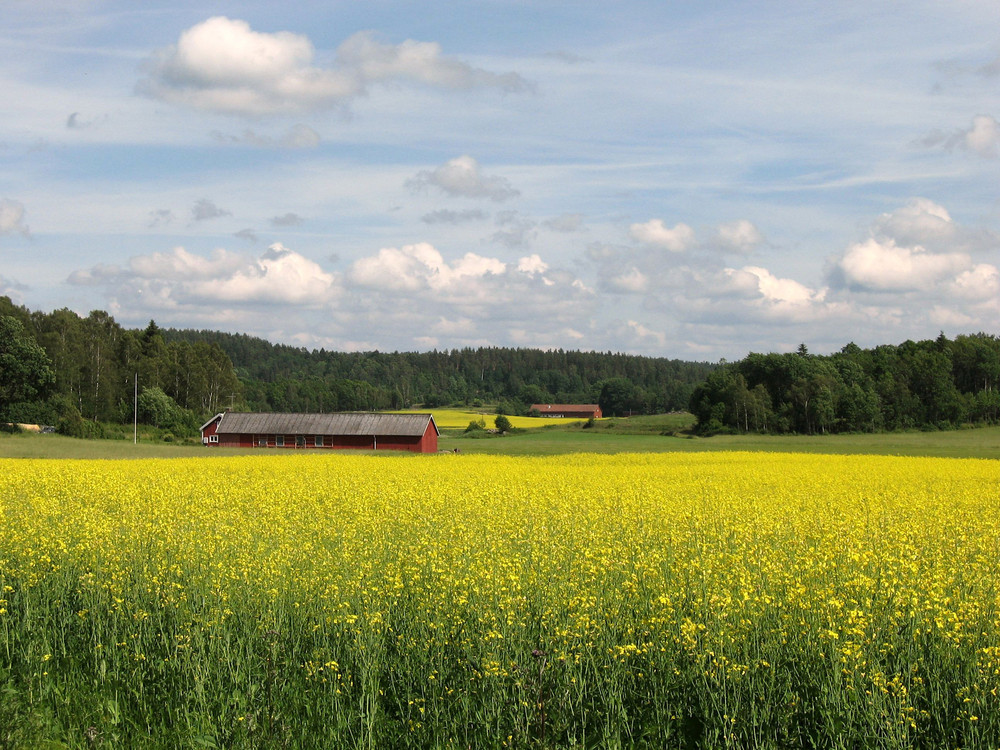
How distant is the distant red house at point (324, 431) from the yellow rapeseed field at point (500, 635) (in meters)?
54.5

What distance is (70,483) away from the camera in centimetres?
1864

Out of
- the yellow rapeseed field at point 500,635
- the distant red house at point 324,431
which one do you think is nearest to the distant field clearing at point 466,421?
the distant red house at point 324,431

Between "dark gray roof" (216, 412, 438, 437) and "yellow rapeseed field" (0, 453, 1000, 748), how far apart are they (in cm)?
5471

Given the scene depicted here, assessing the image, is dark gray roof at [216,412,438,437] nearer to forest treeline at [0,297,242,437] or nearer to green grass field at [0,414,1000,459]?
green grass field at [0,414,1000,459]

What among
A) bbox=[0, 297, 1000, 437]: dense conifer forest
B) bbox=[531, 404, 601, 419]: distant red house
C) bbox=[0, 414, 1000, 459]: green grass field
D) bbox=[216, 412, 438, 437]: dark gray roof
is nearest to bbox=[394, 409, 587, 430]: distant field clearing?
bbox=[531, 404, 601, 419]: distant red house

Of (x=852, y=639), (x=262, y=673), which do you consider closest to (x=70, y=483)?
(x=262, y=673)

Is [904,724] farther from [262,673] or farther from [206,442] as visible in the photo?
[206,442]

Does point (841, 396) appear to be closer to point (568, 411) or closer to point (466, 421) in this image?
point (466, 421)

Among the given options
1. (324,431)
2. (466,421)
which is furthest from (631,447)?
(466,421)

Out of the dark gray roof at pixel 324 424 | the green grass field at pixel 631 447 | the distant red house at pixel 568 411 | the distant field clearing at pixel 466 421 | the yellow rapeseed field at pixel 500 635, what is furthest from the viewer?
the distant red house at pixel 568 411

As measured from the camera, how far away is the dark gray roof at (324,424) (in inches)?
2601

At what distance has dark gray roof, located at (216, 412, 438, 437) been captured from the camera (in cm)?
6606

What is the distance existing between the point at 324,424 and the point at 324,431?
0.71 metres

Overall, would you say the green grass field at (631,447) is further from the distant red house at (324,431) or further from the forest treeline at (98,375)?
the forest treeline at (98,375)
